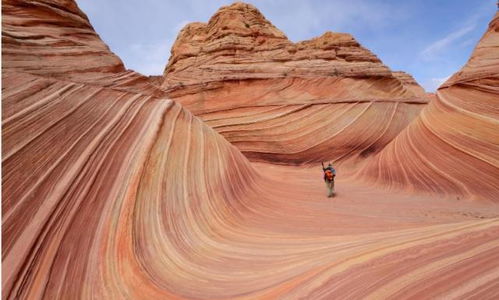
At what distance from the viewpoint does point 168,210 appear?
9.29ft

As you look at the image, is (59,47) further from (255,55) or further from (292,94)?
(255,55)

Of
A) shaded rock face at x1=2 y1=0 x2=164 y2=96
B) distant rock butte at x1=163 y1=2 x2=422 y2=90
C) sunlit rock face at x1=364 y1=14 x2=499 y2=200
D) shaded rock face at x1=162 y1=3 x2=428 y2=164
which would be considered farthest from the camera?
distant rock butte at x1=163 y1=2 x2=422 y2=90

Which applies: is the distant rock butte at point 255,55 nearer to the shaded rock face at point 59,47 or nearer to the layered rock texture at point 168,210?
the shaded rock face at point 59,47

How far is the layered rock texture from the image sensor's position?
1.69m

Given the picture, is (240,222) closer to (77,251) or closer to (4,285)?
(77,251)

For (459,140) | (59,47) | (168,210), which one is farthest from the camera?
(459,140)

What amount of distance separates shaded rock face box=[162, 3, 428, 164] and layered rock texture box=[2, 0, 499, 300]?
13.3 feet

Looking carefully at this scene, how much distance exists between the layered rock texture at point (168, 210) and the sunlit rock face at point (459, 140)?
0.15ft

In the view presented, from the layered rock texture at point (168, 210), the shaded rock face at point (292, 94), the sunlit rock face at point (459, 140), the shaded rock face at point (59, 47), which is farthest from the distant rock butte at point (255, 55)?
the layered rock texture at point (168, 210)

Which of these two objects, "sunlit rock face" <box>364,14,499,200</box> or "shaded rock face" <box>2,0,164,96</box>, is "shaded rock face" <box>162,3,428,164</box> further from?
"shaded rock face" <box>2,0,164,96</box>

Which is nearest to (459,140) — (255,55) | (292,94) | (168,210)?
(168,210)

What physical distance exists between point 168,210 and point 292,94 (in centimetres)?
832

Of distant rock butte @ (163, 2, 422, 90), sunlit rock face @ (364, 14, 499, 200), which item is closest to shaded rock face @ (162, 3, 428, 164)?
distant rock butte @ (163, 2, 422, 90)

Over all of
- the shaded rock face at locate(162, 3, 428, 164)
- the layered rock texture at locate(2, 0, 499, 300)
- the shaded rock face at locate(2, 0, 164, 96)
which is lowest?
the layered rock texture at locate(2, 0, 499, 300)
